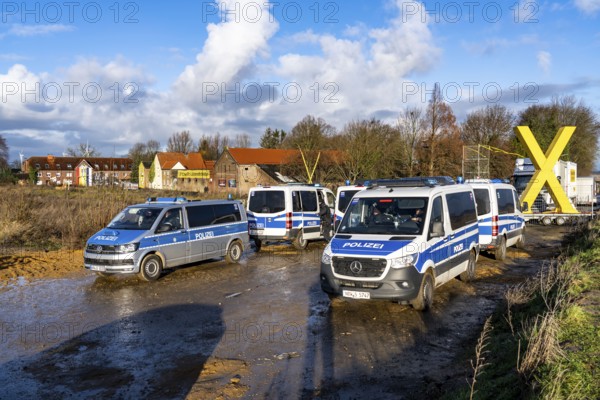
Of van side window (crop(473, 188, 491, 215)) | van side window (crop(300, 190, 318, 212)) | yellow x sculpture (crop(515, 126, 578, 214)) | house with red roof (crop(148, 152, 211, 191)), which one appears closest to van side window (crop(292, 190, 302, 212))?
van side window (crop(300, 190, 318, 212))

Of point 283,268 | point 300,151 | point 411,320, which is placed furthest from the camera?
point 300,151

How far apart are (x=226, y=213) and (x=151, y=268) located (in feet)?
10.1

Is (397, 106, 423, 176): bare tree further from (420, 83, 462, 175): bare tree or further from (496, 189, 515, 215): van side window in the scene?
(496, 189, 515, 215): van side window

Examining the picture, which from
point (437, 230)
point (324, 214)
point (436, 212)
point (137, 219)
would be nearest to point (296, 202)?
point (324, 214)

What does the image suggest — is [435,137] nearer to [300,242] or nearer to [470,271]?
[300,242]

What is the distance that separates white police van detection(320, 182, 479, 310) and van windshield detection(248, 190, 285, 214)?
641cm

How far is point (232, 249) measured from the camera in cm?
1401

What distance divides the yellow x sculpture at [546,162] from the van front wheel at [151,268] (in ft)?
55.7

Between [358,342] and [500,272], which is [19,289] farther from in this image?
[500,272]

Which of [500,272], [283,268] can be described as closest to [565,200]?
[500,272]

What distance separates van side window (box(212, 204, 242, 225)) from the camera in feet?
44.6

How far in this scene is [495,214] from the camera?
12969 millimetres

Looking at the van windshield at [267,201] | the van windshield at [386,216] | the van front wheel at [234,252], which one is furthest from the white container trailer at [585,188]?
the van windshield at [386,216]

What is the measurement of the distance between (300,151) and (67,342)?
146 feet
